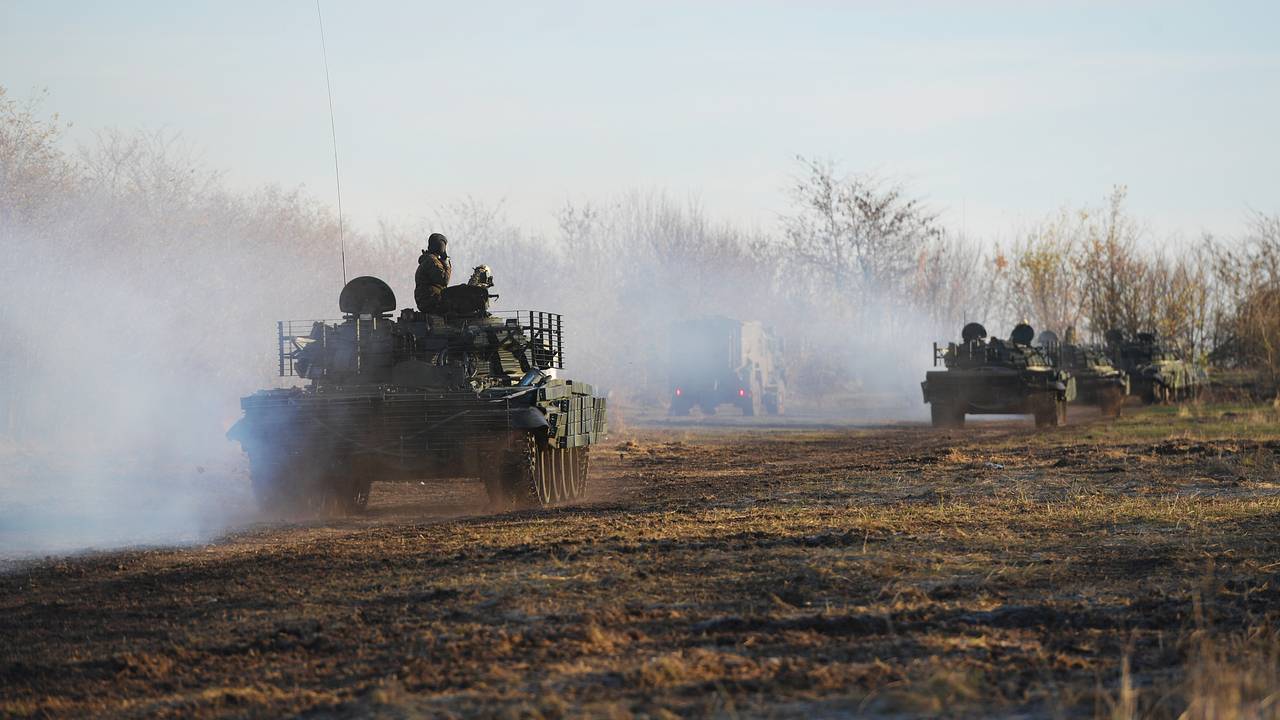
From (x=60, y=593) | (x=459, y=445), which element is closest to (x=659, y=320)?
(x=459, y=445)

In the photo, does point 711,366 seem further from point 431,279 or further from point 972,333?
point 431,279

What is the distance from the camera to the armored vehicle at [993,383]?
2920cm

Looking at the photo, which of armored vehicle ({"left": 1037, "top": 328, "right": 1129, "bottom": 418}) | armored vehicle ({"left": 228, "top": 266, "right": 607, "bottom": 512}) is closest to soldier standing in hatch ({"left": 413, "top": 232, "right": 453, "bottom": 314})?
armored vehicle ({"left": 228, "top": 266, "right": 607, "bottom": 512})

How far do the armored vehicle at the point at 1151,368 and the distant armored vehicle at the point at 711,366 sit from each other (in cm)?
936

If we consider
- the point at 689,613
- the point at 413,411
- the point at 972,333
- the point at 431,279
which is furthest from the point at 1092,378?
the point at 689,613

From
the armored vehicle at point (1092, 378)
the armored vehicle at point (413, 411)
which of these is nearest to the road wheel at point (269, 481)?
the armored vehicle at point (413, 411)

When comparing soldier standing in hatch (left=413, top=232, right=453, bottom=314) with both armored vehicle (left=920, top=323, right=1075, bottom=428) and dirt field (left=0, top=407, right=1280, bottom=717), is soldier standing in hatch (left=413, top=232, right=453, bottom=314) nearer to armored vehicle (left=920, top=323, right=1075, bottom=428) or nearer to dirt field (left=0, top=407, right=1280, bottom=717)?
dirt field (left=0, top=407, right=1280, bottom=717)

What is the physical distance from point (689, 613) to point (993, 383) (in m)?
22.1

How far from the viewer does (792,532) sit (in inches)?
464

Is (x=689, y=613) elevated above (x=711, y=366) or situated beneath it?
situated beneath

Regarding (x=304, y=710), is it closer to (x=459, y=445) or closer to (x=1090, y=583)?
(x=1090, y=583)

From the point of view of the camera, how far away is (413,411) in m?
13.9

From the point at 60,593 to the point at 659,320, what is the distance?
2244 inches

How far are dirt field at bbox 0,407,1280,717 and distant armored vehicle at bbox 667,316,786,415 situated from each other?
26.1 metres
